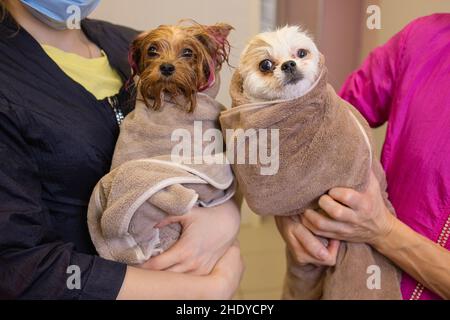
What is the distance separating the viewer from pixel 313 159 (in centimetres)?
72

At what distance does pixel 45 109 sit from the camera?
2.32ft

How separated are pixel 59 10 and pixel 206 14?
28 cm

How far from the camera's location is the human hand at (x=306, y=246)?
2.65ft

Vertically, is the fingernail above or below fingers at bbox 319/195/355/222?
below

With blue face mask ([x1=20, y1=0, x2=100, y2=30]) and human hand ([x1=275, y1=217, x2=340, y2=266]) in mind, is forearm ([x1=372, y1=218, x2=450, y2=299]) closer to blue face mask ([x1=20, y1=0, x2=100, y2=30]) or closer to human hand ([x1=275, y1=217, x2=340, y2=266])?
human hand ([x1=275, y1=217, x2=340, y2=266])

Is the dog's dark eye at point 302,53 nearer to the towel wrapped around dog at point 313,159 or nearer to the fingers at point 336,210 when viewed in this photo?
the towel wrapped around dog at point 313,159

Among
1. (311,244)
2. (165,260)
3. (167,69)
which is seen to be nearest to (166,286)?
(165,260)

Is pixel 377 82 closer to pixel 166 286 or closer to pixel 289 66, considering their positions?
pixel 289 66

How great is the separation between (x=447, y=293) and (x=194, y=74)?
0.61 meters

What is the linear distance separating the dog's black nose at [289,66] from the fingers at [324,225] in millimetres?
277

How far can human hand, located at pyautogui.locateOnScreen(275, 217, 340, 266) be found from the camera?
31.8 inches

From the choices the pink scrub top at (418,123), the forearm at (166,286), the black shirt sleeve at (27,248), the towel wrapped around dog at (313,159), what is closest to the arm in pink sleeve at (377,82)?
the pink scrub top at (418,123)

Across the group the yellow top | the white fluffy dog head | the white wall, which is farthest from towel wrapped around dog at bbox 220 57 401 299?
the yellow top

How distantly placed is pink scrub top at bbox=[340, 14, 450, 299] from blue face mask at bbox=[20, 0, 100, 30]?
0.62m
